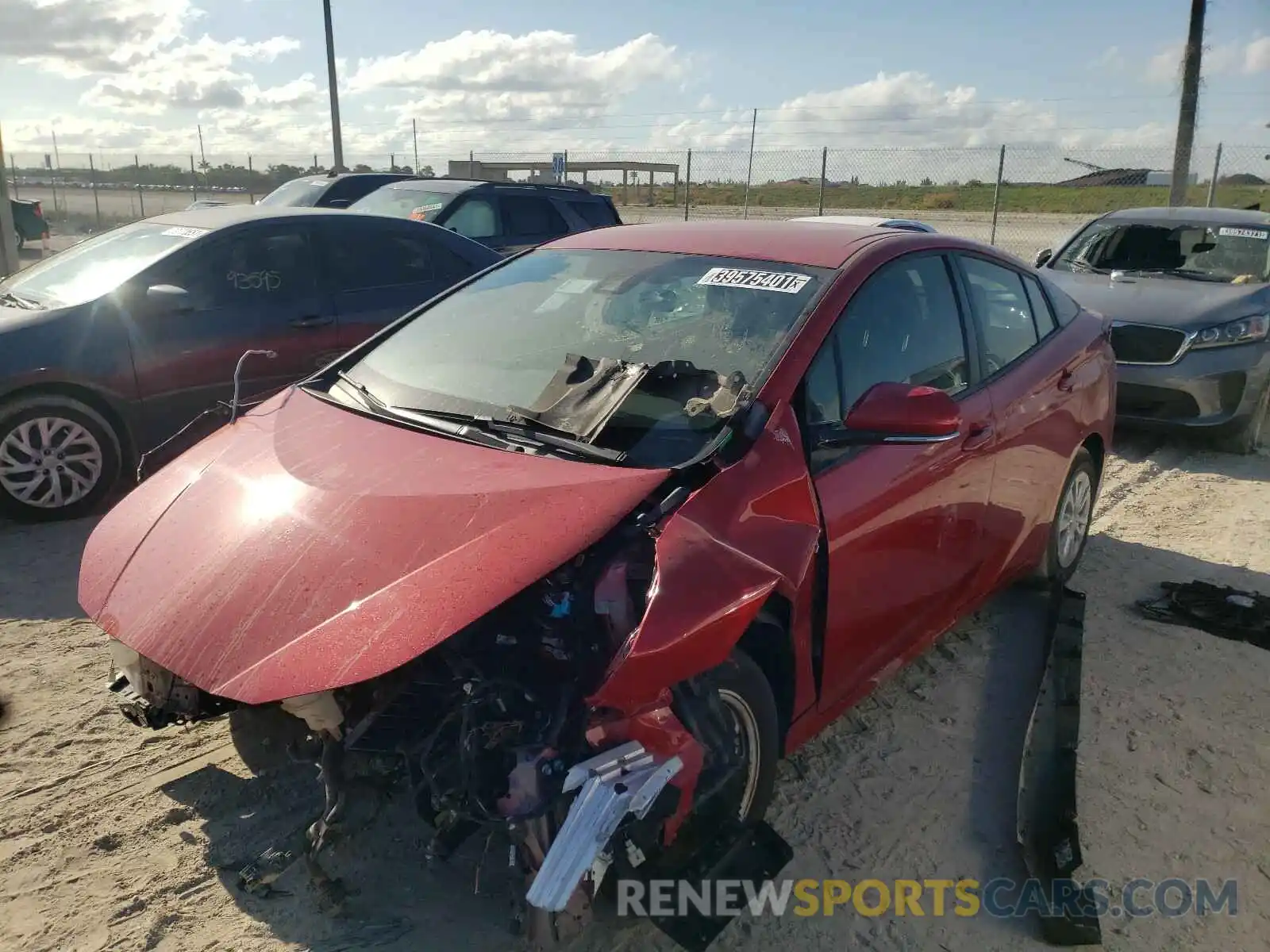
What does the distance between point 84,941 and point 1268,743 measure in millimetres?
3786

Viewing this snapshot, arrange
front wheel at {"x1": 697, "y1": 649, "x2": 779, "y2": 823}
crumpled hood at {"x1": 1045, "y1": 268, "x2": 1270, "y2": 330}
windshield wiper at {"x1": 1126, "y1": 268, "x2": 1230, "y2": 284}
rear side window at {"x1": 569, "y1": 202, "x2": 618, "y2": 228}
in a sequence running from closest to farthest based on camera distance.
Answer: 1. front wheel at {"x1": 697, "y1": 649, "x2": 779, "y2": 823}
2. crumpled hood at {"x1": 1045, "y1": 268, "x2": 1270, "y2": 330}
3. windshield wiper at {"x1": 1126, "y1": 268, "x2": 1230, "y2": 284}
4. rear side window at {"x1": 569, "y1": 202, "x2": 618, "y2": 228}

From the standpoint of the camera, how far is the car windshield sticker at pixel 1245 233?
304 inches

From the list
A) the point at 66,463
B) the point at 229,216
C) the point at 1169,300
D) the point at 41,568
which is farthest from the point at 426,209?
the point at 1169,300

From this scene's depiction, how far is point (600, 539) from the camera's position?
7.47 ft

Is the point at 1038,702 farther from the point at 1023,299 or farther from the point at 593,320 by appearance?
the point at 593,320

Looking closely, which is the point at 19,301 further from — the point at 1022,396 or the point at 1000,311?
the point at 1022,396

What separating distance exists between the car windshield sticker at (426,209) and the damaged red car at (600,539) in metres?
6.76

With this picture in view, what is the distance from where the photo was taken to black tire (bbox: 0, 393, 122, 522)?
5.00 m

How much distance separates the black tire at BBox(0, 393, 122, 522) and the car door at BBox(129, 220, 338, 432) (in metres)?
0.30

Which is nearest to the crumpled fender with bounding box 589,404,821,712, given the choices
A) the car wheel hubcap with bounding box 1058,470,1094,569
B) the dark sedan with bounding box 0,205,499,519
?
the car wheel hubcap with bounding box 1058,470,1094,569

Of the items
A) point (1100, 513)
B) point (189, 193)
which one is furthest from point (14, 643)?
point (189, 193)

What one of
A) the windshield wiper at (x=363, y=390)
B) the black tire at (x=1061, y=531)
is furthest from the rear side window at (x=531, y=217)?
the windshield wiper at (x=363, y=390)

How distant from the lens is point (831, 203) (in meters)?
36.7

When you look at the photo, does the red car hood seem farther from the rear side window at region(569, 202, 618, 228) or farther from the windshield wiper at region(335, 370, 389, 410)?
the rear side window at region(569, 202, 618, 228)
